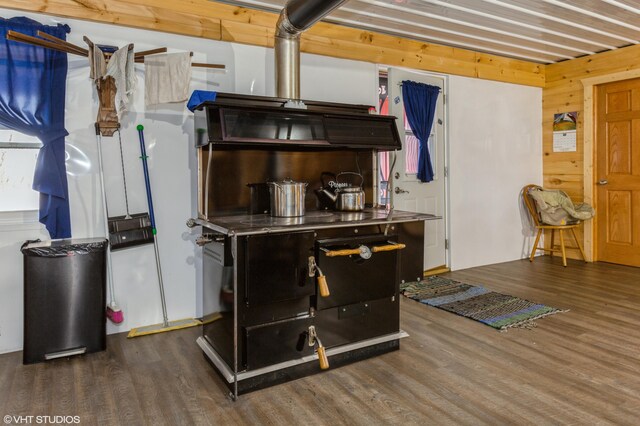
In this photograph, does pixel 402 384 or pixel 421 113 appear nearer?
pixel 402 384

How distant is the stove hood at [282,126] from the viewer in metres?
2.52

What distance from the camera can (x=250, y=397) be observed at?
86.4 inches

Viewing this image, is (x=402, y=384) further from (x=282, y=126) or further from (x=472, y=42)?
(x=472, y=42)

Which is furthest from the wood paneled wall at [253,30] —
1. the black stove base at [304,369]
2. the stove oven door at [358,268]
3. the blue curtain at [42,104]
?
the black stove base at [304,369]

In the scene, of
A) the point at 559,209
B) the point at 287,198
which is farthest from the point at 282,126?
the point at 559,209

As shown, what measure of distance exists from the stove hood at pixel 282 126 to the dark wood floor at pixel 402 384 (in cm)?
135

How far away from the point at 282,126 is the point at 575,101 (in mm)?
4328

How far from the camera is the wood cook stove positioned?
2.24 meters

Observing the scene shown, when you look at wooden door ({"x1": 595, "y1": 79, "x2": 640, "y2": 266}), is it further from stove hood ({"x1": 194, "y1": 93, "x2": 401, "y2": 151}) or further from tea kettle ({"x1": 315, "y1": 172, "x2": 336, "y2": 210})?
tea kettle ({"x1": 315, "y1": 172, "x2": 336, "y2": 210})

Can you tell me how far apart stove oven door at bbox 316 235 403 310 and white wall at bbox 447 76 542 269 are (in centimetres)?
242

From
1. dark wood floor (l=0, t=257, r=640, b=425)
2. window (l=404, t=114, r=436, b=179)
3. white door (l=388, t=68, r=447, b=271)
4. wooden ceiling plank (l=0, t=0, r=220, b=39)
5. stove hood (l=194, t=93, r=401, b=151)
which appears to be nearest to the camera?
Answer: dark wood floor (l=0, t=257, r=640, b=425)

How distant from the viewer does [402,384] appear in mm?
2305

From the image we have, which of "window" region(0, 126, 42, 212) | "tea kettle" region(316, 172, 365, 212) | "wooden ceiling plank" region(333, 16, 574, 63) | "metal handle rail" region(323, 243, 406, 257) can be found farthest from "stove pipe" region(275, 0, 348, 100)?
"window" region(0, 126, 42, 212)

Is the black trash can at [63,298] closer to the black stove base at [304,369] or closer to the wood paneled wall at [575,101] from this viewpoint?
the black stove base at [304,369]
